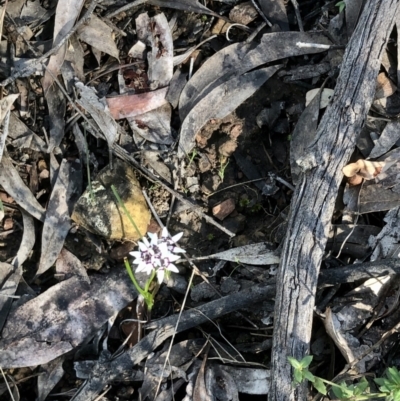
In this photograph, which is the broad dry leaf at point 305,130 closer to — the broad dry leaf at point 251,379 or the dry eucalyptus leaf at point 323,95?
the dry eucalyptus leaf at point 323,95

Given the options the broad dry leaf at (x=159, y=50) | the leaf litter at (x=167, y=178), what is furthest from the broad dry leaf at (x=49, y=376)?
the broad dry leaf at (x=159, y=50)

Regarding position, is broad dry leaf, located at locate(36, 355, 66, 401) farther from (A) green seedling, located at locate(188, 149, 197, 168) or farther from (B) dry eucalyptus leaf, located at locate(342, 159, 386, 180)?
(B) dry eucalyptus leaf, located at locate(342, 159, 386, 180)

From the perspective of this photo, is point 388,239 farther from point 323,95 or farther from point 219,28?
point 219,28

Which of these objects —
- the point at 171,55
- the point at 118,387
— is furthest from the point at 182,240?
the point at 171,55

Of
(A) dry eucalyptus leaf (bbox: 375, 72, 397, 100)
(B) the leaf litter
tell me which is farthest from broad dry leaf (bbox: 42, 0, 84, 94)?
(A) dry eucalyptus leaf (bbox: 375, 72, 397, 100)

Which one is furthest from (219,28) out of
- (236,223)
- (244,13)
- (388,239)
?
(388,239)
